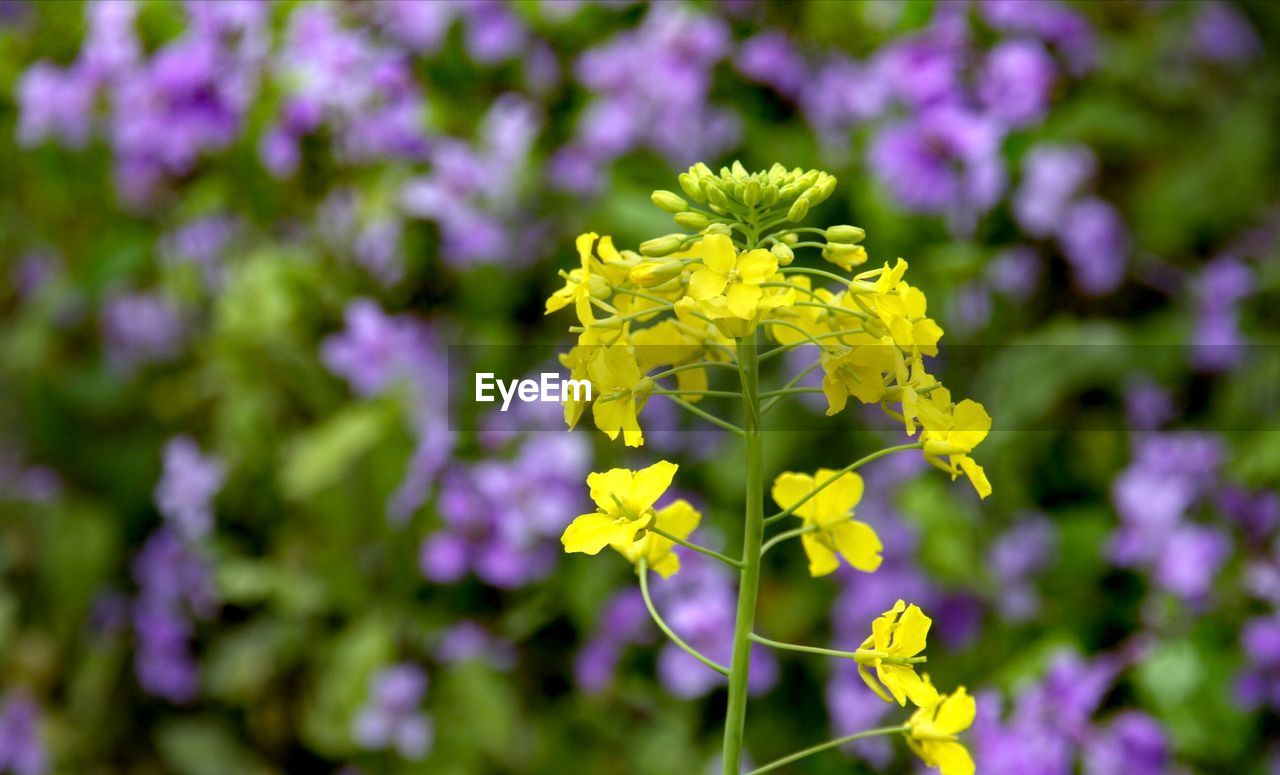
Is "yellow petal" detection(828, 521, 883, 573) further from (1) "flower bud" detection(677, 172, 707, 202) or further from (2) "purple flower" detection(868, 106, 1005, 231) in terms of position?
(2) "purple flower" detection(868, 106, 1005, 231)

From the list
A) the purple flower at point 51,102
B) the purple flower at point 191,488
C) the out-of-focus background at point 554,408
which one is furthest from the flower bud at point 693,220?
the purple flower at point 51,102

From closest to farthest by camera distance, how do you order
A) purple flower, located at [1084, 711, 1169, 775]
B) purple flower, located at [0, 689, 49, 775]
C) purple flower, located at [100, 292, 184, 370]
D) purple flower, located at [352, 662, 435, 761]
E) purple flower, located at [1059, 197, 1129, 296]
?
purple flower, located at [1084, 711, 1169, 775] → purple flower, located at [352, 662, 435, 761] → purple flower, located at [1059, 197, 1129, 296] → purple flower, located at [0, 689, 49, 775] → purple flower, located at [100, 292, 184, 370]

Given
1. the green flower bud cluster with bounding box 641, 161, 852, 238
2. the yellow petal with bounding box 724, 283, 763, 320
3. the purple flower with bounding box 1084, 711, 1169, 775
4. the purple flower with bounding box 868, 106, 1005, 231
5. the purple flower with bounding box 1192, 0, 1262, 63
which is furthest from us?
the purple flower with bounding box 1192, 0, 1262, 63

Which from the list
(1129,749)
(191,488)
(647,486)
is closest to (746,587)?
(647,486)

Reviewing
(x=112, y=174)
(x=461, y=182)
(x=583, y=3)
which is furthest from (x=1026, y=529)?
(x=112, y=174)

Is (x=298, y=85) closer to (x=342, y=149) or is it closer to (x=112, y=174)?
(x=342, y=149)

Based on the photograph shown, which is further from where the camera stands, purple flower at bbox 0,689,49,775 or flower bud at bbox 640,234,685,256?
purple flower at bbox 0,689,49,775

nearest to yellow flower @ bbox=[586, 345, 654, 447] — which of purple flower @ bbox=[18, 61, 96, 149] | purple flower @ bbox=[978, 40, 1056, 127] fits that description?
purple flower @ bbox=[978, 40, 1056, 127]
